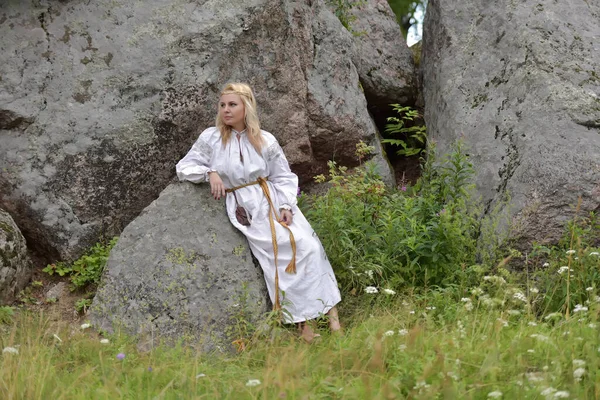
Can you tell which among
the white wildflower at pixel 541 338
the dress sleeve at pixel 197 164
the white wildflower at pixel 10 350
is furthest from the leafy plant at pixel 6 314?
the white wildflower at pixel 541 338

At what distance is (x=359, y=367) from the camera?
3602mm

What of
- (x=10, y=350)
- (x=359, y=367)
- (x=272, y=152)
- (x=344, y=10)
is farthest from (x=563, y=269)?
(x=344, y=10)

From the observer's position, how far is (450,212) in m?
5.53

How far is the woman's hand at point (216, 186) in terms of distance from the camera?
17.4 ft

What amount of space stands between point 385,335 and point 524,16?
4.12 metres

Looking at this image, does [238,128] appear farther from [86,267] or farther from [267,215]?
[86,267]

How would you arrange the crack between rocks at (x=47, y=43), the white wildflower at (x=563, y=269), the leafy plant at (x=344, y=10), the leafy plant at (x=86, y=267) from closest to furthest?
1. the white wildflower at (x=563, y=269)
2. the leafy plant at (x=86, y=267)
3. the crack between rocks at (x=47, y=43)
4. the leafy plant at (x=344, y=10)

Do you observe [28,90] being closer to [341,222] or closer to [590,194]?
[341,222]

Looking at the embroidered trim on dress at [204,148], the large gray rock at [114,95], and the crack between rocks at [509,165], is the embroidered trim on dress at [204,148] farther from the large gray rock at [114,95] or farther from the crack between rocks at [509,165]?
the crack between rocks at [509,165]

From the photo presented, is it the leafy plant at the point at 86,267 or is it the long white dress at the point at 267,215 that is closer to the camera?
the long white dress at the point at 267,215

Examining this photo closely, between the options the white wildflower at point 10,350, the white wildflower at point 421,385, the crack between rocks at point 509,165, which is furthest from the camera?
the crack between rocks at point 509,165

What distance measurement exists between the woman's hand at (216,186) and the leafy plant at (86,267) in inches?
44.3

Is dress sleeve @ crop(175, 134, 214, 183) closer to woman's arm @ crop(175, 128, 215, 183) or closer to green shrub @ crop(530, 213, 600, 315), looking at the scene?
woman's arm @ crop(175, 128, 215, 183)

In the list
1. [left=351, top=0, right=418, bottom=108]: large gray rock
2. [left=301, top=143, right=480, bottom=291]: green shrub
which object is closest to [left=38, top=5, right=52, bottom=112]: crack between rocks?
[left=301, top=143, right=480, bottom=291]: green shrub
